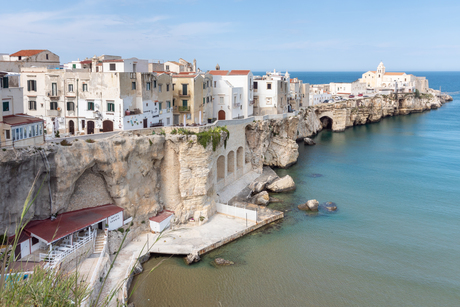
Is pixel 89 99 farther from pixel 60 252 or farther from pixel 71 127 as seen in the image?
pixel 60 252

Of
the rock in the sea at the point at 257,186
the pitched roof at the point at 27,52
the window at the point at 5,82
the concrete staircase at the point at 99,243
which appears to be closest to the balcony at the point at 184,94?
the rock in the sea at the point at 257,186

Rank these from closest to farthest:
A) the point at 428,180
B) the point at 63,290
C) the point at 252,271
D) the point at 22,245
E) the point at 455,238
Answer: the point at 63,290 → the point at 22,245 → the point at 252,271 → the point at 455,238 → the point at 428,180

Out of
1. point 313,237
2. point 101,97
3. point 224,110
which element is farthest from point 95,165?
point 224,110

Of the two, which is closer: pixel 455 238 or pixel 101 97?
pixel 455 238

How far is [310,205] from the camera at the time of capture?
3566cm

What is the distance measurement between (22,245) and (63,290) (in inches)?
601

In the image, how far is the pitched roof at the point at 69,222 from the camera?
23.0 metres

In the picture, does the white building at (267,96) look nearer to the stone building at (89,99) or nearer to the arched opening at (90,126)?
the stone building at (89,99)

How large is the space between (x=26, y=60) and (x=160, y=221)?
83.6 ft

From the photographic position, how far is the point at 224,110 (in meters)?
47.2

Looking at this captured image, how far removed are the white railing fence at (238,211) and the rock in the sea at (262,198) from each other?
15.7ft

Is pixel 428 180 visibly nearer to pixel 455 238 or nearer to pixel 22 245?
pixel 455 238

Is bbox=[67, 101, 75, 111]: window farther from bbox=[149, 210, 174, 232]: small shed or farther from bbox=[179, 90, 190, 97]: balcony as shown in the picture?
bbox=[149, 210, 174, 232]: small shed

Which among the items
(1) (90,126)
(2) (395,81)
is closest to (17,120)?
(1) (90,126)
